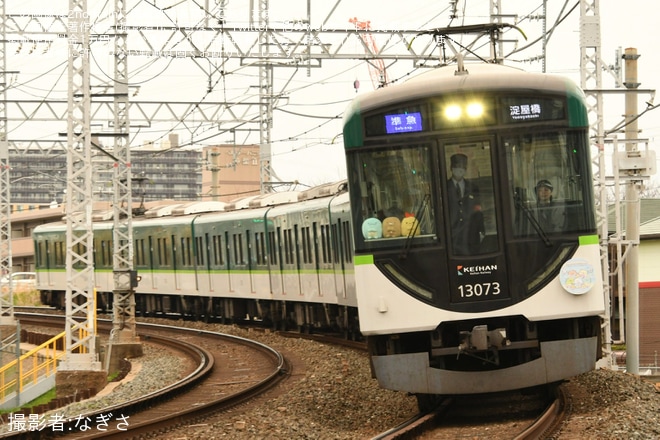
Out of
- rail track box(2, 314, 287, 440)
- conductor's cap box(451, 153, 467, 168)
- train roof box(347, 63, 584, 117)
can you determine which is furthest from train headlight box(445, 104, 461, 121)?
rail track box(2, 314, 287, 440)

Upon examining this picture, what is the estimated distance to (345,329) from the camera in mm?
20203

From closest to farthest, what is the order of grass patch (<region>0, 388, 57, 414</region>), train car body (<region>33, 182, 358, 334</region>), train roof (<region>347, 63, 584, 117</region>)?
train roof (<region>347, 63, 584, 117</region>) < grass patch (<region>0, 388, 57, 414</region>) < train car body (<region>33, 182, 358, 334</region>)

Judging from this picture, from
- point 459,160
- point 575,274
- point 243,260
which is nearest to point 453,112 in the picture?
point 459,160

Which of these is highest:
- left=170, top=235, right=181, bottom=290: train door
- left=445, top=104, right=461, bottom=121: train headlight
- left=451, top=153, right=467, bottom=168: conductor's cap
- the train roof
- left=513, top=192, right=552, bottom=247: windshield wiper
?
the train roof

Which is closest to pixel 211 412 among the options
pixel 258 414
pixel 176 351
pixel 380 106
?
pixel 258 414

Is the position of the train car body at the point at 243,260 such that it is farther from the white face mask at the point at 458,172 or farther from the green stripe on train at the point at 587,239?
the green stripe on train at the point at 587,239

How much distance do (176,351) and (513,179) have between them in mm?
12580

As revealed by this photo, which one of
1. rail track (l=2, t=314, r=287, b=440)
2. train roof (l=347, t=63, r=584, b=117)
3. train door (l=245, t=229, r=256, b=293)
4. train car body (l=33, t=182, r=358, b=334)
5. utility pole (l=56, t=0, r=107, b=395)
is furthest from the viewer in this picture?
train door (l=245, t=229, r=256, b=293)

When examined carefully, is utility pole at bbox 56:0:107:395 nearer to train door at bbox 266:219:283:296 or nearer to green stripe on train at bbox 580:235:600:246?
train door at bbox 266:219:283:296

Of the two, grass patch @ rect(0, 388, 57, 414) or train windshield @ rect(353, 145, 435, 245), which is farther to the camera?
grass patch @ rect(0, 388, 57, 414)

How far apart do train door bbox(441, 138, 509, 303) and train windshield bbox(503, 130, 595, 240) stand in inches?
8.2

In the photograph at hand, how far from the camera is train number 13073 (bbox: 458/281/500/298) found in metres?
10.1

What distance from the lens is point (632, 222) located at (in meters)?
19.1

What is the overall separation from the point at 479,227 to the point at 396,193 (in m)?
0.77
